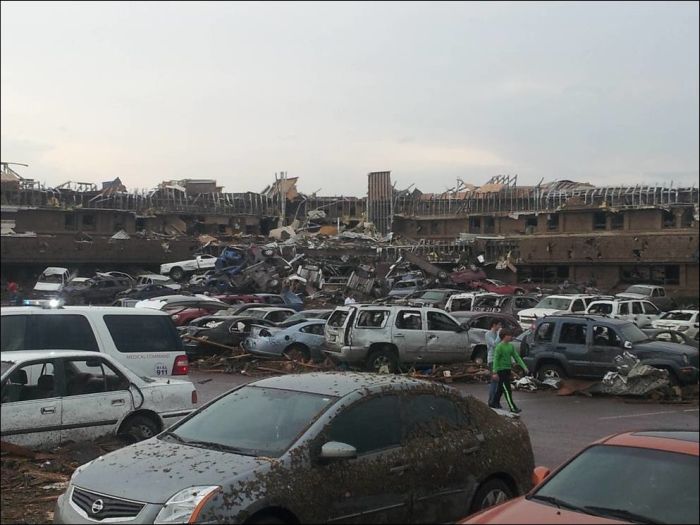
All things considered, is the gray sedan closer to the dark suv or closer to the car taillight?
the dark suv

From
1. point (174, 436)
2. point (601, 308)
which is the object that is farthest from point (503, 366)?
point (601, 308)

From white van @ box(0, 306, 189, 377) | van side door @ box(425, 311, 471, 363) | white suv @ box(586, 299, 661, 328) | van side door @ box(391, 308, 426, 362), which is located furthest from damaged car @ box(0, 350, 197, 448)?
white suv @ box(586, 299, 661, 328)

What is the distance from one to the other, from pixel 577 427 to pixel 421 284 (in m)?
31.2

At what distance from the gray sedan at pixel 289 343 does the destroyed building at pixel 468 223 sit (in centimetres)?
528

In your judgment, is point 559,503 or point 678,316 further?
point 678,316

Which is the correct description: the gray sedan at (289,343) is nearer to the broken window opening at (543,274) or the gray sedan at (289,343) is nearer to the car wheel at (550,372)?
the car wheel at (550,372)

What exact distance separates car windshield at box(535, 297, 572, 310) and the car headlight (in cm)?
2475

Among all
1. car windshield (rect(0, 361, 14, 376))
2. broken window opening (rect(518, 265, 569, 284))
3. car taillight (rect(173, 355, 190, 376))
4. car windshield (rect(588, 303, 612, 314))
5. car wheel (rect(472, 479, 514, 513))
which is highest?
car windshield (rect(0, 361, 14, 376))

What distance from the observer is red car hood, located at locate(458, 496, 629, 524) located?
4.76m

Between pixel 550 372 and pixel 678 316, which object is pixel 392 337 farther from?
pixel 678 316

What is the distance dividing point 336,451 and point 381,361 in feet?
42.9

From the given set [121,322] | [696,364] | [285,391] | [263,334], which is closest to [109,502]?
[285,391]

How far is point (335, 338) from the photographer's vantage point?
743 inches

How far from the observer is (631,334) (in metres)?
16.8
